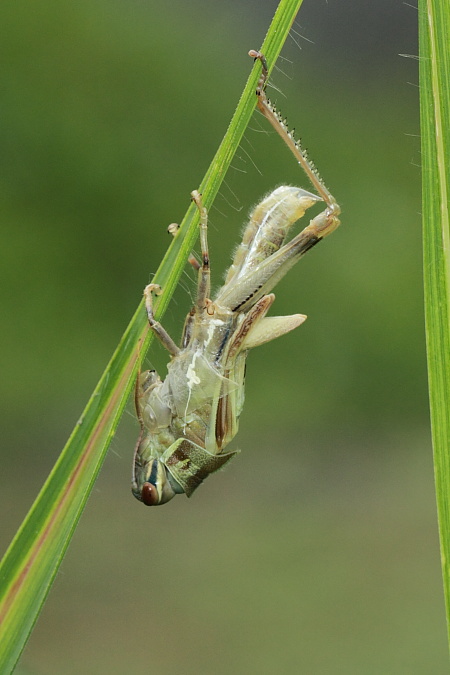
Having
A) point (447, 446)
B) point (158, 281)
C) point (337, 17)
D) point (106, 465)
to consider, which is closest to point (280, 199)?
point (158, 281)

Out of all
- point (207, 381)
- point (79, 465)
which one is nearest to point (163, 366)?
point (207, 381)

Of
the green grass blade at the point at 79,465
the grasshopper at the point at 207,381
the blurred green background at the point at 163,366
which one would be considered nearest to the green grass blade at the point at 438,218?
the green grass blade at the point at 79,465

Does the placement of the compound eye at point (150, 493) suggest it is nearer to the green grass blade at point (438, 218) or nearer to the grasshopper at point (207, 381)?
the grasshopper at point (207, 381)

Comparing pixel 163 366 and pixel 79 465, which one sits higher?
pixel 79 465

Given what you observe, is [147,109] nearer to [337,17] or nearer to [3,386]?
[337,17]

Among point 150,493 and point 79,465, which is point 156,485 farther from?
point 79,465

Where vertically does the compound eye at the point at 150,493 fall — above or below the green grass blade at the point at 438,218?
below

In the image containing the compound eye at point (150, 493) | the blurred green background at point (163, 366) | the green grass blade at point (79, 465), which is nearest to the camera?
the green grass blade at point (79, 465)

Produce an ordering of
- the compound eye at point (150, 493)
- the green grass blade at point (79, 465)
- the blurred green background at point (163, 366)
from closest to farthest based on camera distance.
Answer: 1. the green grass blade at point (79, 465)
2. the compound eye at point (150, 493)
3. the blurred green background at point (163, 366)
